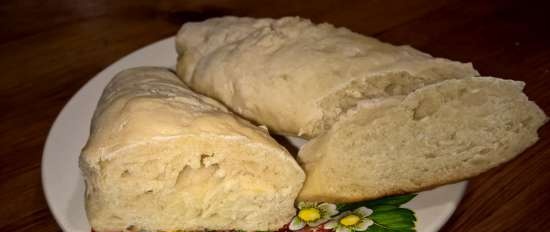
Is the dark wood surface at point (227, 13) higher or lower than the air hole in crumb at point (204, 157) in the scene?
lower

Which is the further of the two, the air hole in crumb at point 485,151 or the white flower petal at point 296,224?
the air hole in crumb at point 485,151

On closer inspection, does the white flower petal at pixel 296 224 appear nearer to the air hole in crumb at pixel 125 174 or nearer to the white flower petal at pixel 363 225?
the white flower petal at pixel 363 225

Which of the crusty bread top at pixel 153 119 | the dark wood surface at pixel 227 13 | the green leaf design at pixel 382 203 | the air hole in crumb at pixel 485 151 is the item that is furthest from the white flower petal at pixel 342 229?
the air hole in crumb at pixel 485 151

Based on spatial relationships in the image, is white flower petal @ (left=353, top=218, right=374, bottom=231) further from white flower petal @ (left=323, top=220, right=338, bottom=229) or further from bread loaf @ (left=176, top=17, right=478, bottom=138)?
bread loaf @ (left=176, top=17, right=478, bottom=138)

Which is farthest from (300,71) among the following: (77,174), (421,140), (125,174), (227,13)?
(227,13)

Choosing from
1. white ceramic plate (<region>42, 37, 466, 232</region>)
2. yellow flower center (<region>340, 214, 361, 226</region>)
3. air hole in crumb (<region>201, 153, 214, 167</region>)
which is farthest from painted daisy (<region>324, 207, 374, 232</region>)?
air hole in crumb (<region>201, 153, 214, 167</region>)

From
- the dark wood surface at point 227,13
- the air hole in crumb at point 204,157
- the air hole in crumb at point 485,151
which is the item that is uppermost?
the air hole in crumb at point 485,151

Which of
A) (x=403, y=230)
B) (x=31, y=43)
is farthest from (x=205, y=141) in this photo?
(x=31, y=43)
